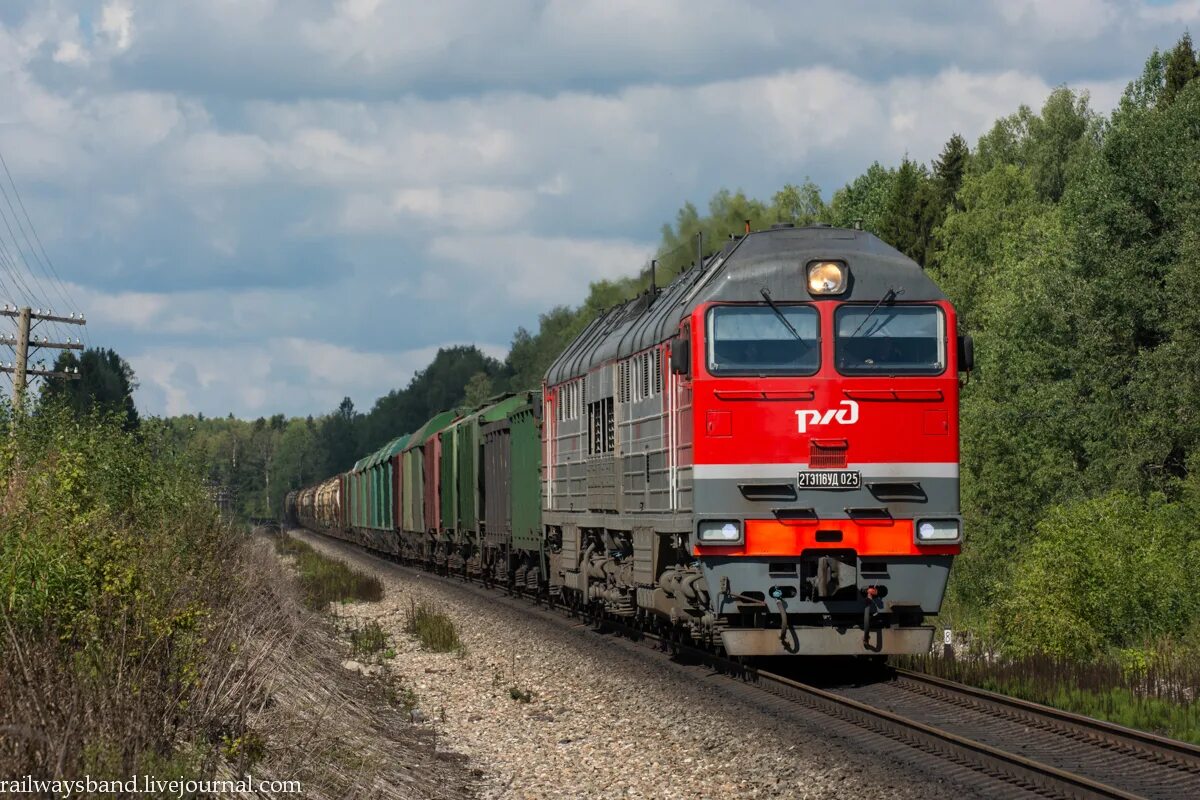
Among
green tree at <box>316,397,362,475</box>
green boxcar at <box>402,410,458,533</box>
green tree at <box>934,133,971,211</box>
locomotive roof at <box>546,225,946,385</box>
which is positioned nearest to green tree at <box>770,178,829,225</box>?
green tree at <box>934,133,971,211</box>

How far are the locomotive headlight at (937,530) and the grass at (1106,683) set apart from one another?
4.75 feet

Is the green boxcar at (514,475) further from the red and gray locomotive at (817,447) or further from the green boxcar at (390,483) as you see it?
the green boxcar at (390,483)

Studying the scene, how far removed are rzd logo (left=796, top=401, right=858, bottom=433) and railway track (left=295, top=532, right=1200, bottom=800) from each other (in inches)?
99.5

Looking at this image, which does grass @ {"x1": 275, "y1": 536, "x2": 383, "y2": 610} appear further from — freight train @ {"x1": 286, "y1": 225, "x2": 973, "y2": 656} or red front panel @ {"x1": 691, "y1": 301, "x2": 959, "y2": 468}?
red front panel @ {"x1": 691, "y1": 301, "x2": 959, "y2": 468}

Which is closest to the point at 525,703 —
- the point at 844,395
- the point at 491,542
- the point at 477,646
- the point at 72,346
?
the point at 844,395

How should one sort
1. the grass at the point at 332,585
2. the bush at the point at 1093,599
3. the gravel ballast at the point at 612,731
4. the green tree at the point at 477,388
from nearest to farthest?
the gravel ballast at the point at 612,731 < the bush at the point at 1093,599 < the grass at the point at 332,585 < the green tree at the point at 477,388

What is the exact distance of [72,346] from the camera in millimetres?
44219

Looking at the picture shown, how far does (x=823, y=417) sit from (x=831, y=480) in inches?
24.6

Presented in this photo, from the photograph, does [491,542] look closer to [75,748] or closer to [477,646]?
[477,646]

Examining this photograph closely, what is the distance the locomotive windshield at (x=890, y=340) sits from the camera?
14.6 m

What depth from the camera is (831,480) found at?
47.0 ft

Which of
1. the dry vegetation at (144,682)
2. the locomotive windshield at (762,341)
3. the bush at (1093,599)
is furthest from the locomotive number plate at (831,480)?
the bush at (1093,599)

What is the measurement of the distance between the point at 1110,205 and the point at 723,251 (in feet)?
67.1

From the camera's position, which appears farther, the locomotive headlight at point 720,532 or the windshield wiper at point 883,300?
the windshield wiper at point 883,300
